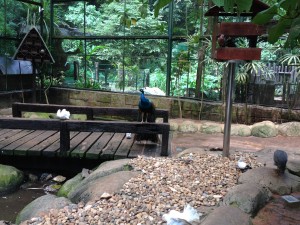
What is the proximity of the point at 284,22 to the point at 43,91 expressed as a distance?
26.6 ft

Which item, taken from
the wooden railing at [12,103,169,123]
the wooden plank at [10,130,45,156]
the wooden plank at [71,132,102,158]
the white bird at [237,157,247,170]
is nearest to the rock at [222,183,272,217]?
the white bird at [237,157,247,170]

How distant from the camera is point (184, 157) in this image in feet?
11.9

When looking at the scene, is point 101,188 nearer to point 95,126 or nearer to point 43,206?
point 43,206

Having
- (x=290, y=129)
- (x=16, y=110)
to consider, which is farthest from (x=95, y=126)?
(x=290, y=129)

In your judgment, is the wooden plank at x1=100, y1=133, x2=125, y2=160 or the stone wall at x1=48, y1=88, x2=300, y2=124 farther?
the stone wall at x1=48, y1=88, x2=300, y2=124

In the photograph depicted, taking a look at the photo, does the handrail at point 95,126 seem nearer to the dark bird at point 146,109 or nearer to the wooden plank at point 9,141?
the dark bird at point 146,109

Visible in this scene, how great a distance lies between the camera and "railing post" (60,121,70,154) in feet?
13.2

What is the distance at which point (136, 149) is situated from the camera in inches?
168

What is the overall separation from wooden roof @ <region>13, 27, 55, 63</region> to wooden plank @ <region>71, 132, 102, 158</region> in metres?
2.49

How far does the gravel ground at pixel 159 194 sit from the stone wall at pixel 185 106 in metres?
3.20

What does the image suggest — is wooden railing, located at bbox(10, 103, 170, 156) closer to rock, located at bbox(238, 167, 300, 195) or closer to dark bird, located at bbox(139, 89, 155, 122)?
dark bird, located at bbox(139, 89, 155, 122)

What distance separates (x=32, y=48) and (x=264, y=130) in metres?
4.69

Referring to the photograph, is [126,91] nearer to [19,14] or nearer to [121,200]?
[19,14]

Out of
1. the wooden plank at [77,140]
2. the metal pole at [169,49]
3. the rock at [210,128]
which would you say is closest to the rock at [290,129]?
the rock at [210,128]
